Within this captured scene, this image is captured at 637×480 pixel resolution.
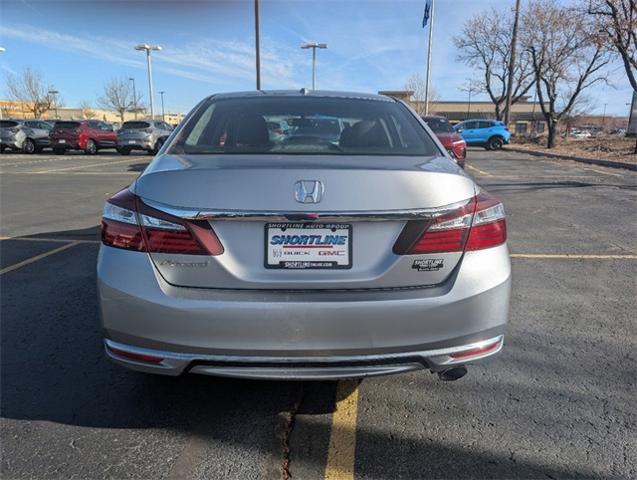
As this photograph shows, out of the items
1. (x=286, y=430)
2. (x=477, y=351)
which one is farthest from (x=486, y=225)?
(x=286, y=430)

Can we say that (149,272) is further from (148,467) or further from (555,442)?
(555,442)

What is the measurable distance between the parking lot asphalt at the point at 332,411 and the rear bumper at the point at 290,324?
1.44 feet

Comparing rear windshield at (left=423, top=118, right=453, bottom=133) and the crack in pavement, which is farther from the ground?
rear windshield at (left=423, top=118, right=453, bottom=133)

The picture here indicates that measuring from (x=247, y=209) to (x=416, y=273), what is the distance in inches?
29.6

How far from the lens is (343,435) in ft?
7.79

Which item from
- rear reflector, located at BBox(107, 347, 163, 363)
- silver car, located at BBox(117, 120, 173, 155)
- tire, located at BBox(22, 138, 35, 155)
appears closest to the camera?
rear reflector, located at BBox(107, 347, 163, 363)

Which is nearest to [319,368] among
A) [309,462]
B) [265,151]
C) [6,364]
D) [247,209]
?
[309,462]

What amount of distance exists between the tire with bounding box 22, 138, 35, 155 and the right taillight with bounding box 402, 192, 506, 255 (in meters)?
27.3

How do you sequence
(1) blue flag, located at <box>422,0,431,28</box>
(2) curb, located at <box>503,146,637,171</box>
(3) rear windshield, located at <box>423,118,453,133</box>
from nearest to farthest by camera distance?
1. (3) rear windshield, located at <box>423,118,453,133</box>
2. (2) curb, located at <box>503,146,637,171</box>
3. (1) blue flag, located at <box>422,0,431,28</box>

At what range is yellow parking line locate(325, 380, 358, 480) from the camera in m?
2.13

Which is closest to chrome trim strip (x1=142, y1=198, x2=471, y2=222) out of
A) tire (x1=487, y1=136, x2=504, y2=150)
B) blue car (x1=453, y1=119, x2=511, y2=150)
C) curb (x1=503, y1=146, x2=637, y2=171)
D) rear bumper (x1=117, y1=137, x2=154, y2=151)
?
curb (x1=503, y1=146, x2=637, y2=171)

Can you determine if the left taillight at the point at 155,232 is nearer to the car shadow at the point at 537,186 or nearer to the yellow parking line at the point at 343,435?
the yellow parking line at the point at 343,435

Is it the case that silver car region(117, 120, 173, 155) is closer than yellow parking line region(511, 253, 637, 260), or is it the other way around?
yellow parking line region(511, 253, 637, 260)

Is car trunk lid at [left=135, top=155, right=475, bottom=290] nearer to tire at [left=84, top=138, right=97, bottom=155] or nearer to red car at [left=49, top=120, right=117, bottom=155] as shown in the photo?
red car at [left=49, top=120, right=117, bottom=155]
